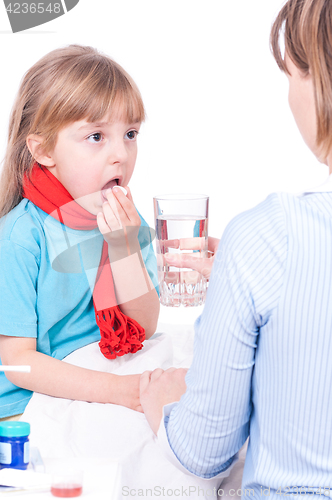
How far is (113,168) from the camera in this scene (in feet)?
3.15

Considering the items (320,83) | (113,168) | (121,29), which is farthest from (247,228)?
(121,29)

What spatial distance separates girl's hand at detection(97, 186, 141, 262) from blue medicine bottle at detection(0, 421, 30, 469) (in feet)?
1.48


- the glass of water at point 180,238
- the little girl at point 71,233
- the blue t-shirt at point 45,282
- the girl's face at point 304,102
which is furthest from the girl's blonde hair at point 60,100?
the girl's face at point 304,102

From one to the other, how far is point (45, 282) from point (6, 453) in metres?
0.46

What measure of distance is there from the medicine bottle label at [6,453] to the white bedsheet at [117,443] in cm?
12

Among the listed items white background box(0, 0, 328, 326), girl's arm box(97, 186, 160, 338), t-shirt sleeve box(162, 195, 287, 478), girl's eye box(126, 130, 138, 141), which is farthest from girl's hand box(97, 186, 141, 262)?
t-shirt sleeve box(162, 195, 287, 478)

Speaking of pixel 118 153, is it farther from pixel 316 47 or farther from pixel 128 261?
pixel 316 47

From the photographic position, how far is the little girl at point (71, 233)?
91 centimetres

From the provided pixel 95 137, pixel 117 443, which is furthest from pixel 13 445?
pixel 95 137

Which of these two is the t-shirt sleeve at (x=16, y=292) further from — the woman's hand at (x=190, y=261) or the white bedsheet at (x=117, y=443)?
the woman's hand at (x=190, y=261)

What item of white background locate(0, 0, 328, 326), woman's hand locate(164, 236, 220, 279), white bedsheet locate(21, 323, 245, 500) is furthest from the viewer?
white background locate(0, 0, 328, 326)

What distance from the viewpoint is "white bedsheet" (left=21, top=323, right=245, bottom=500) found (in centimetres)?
73

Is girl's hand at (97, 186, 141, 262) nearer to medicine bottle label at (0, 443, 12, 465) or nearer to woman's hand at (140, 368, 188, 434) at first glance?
woman's hand at (140, 368, 188, 434)

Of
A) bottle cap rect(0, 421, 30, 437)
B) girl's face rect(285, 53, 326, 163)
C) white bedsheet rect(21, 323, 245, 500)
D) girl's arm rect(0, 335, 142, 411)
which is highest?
girl's face rect(285, 53, 326, 163)
